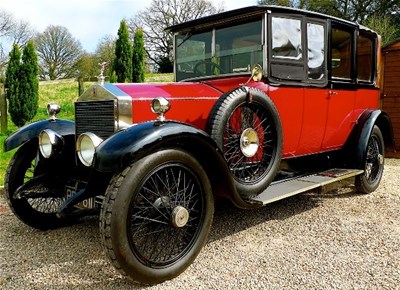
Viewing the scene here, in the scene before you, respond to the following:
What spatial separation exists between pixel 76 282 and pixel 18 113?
30.2 feet

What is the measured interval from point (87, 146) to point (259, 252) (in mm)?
1592

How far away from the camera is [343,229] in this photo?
144 inches

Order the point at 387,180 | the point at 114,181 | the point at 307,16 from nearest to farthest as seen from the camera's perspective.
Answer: the point at 114,181
the point at 307,16
the point at 387,180

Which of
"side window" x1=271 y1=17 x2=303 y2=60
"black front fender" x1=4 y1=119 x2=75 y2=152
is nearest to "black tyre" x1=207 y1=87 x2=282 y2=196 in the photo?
"side window" x1=271 y1=17 x2=303 y2=60

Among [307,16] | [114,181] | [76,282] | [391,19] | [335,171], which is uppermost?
[391,19]

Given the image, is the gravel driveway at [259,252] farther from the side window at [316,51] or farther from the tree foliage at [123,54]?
the tree foliage at [123,54]

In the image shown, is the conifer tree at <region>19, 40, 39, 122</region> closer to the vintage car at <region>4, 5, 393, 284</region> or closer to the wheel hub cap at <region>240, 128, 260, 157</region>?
the vintage car at <region>4, 5, 393, 284</region>

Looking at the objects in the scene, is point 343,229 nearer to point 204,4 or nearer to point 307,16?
point 307,16

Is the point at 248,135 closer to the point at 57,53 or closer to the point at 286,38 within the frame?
the point at 286,38

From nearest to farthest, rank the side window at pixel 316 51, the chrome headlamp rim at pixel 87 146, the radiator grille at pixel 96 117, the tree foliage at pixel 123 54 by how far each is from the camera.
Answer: the chrome headlamp rim at pixel 87 146 → the radiator grille at pixel 96 117 → the side window at pixel 316 51 → the tree foliage at pixel 123 54

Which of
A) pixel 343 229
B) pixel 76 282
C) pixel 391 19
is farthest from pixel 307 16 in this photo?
pixel 391 19

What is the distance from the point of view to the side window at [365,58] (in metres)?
4.86

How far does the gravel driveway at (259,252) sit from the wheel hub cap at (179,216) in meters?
0.39

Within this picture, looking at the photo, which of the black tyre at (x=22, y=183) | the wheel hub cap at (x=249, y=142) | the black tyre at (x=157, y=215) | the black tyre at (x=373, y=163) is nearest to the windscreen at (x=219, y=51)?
the wheel hub cap at (x=249, y=142)
